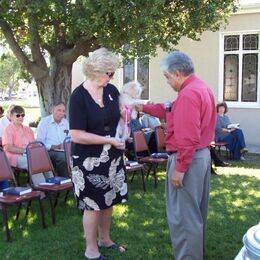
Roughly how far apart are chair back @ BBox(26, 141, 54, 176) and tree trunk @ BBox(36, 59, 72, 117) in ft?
12.6

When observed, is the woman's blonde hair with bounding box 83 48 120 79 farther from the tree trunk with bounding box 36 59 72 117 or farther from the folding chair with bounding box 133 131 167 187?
the tree trunk with bounding box 36 59 72 117

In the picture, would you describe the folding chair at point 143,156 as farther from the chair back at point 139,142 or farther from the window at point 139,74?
the window at point 139,74

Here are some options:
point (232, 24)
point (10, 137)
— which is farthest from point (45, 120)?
point (232, 24)

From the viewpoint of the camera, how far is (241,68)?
13.1 meters

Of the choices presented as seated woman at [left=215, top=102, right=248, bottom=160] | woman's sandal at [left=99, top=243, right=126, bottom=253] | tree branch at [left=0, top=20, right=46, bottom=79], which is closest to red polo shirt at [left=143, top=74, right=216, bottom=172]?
woman's sandal at [left=99, top=243, right=126, bottom=253]

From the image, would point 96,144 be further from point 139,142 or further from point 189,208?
point 139,142

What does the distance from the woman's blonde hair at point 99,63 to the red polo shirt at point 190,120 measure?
63 cm

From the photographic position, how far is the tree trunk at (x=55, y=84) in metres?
9.77

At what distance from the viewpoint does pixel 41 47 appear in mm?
9789

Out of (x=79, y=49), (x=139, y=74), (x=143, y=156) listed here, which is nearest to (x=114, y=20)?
(x=79, y=49)

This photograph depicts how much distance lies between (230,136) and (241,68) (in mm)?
3199

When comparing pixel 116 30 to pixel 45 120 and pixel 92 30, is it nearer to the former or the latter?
pixel 92 30

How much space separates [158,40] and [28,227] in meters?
4.64

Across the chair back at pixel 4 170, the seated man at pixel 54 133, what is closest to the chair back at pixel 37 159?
the chair back at pixel 4 170
